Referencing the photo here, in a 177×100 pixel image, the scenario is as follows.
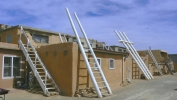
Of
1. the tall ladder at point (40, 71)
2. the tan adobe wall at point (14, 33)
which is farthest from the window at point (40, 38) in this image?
the tall ladder at point (40, 71)

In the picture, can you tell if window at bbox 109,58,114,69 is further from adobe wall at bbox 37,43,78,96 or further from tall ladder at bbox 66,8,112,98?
adobe wall at bbox 37,43,78,96

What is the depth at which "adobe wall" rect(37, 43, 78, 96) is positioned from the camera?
39.9ft

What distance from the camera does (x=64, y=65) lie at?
12641 mm

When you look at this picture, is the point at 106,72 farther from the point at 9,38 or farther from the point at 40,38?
the point at 9,38

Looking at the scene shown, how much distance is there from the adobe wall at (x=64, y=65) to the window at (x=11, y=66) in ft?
9.40

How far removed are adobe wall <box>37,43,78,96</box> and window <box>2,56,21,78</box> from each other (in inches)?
113

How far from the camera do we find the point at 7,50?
47.6 ft

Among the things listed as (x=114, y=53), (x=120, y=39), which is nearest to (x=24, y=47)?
(x=114, y=53)

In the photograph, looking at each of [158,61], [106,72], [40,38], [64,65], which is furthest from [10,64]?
[158,61]

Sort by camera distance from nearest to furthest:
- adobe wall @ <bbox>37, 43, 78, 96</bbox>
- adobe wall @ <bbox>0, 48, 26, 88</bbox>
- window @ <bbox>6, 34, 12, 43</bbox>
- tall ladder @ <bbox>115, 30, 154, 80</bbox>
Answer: adobe wall @ <bbox>37, 43, 78, 96</bbox>
adobe wall @ <bbox>0, 48, 26, 88</bbox>
window @ <bbox>6, 34, 12, 43</bbox>
tall ladder @ <bbox>115, 30, 154, 80</bbox>

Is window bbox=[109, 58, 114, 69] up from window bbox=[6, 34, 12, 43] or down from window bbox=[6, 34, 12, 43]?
down

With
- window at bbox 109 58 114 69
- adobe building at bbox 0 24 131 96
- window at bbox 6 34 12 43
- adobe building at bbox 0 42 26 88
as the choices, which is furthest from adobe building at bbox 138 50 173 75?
adobe building at bbox 0 42 26 88

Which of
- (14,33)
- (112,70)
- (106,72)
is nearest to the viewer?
(106,72)

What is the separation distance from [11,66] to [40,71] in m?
2.28
